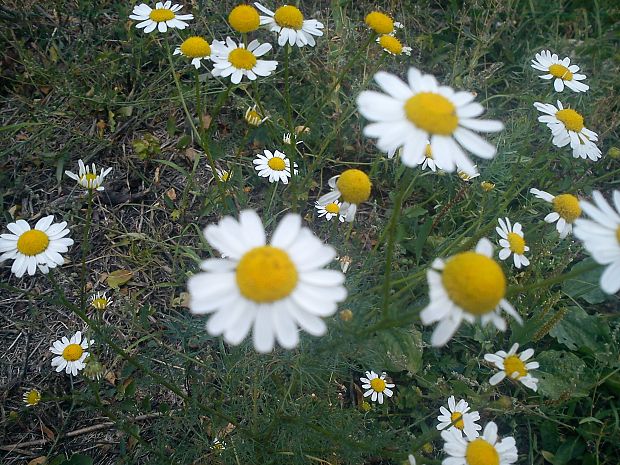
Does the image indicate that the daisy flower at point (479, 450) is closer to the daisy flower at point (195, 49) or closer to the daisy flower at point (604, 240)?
the daisy flower at point (604, 240)

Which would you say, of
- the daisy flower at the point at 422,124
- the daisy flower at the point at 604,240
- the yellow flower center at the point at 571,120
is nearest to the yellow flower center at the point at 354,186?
the daisy flower at the point at 422,124

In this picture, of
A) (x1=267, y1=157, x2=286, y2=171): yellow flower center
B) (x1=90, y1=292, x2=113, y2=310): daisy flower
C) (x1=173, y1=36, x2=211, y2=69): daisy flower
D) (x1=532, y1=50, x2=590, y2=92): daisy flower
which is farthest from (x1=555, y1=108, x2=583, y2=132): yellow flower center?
(x1=90, y1=292, x2=113, y2=310): daisy flower

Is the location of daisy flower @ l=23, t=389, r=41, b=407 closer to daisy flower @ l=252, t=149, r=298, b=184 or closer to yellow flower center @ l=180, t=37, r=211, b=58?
daisy flower @ l=252, t=149, r=298, b=184

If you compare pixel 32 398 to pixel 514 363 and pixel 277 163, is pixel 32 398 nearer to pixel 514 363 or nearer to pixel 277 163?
pixel 277 163

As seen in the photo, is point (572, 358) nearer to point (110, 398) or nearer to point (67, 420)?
point (110, 398)

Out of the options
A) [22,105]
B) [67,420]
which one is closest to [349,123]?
[22,105]

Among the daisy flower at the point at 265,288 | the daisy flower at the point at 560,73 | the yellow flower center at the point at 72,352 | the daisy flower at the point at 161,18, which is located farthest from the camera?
the daisy flower at the point at 560,73

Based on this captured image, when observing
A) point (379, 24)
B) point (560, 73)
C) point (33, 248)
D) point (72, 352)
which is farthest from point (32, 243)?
Result: point (560, 73)
